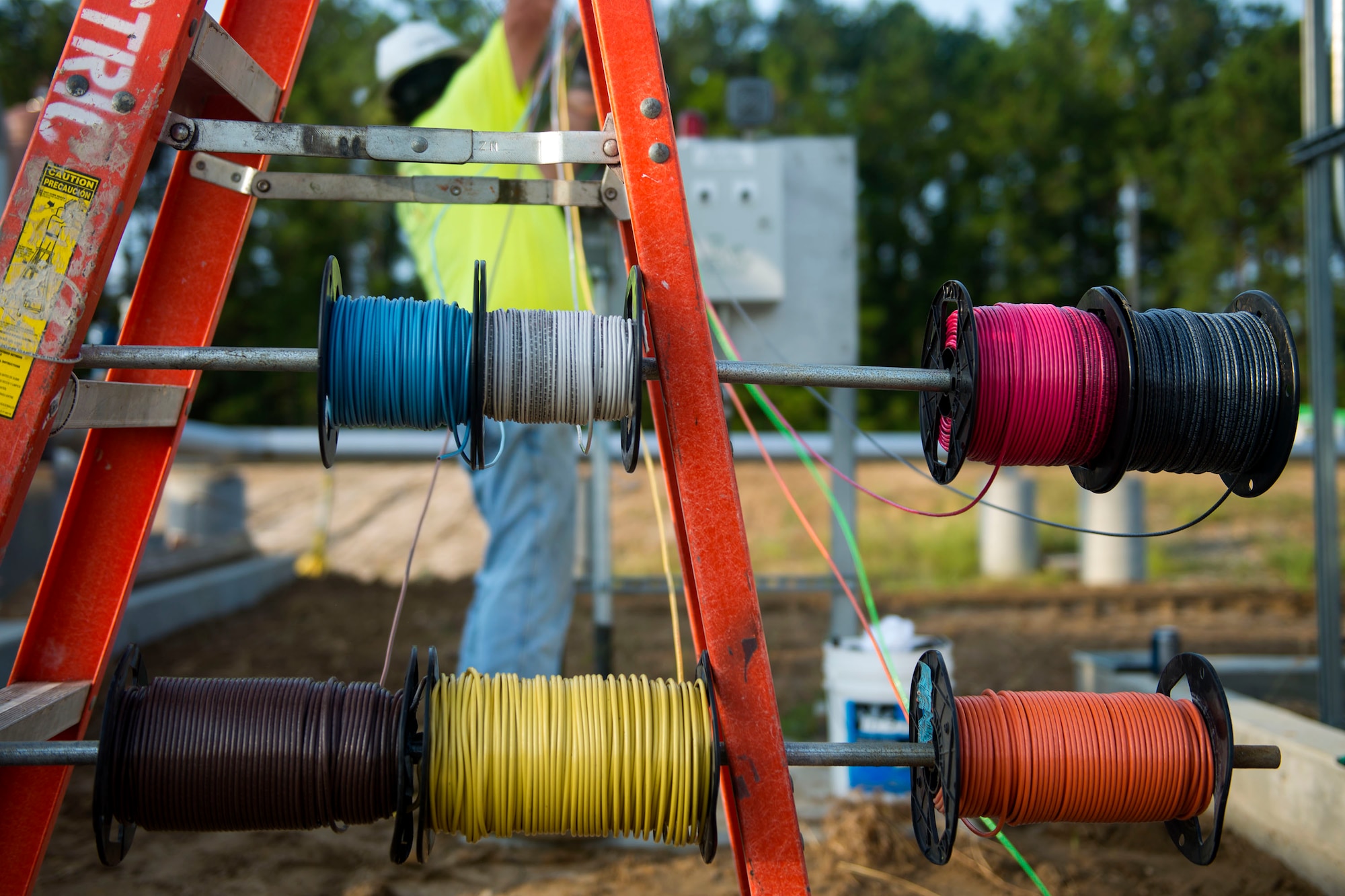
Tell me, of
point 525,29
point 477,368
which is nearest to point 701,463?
point 477,368

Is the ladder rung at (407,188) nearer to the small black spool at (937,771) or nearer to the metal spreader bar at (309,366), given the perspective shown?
the metal spreader bar at (309,366)

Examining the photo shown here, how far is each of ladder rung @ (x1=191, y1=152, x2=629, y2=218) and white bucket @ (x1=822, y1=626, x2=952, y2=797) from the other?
5.73ft

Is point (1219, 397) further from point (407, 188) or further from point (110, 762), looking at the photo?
point (110, 762)

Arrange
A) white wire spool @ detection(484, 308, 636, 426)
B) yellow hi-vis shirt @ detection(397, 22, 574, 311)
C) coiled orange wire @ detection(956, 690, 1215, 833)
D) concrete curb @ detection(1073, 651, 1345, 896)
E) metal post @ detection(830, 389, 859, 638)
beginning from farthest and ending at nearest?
1. metal post @ detection(830, 389, 859, 638)
2. yellow hi-vis shirt @ detection(397, 22, 574, 311)
3. concrete curb @ detection(1073, 651, 1345, 896)
4. coiled orange wire @ detection(956, 690, 1215, 833)
5. white wire spool @ detection(484, 308, 636, 426)

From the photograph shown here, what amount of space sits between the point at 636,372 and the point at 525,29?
1895mm

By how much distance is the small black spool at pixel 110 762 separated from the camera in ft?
4.29

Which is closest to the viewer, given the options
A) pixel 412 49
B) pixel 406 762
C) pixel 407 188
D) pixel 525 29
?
pixel 406 762

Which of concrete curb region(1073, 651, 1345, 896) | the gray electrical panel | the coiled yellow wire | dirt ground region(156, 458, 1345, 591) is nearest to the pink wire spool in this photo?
the coiled yellow wire

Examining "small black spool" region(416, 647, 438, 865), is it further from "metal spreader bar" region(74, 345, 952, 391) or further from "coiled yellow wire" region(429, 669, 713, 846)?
"metal spreader bar" region(74, 345, 952, 391)

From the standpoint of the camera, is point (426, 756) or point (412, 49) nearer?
point (426, 756)

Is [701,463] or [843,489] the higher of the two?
[843,489]

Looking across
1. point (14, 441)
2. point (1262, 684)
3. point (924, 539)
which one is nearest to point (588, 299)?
point (14, 441)

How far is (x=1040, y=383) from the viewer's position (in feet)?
4.89

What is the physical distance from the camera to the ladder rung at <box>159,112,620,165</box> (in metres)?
1.47
